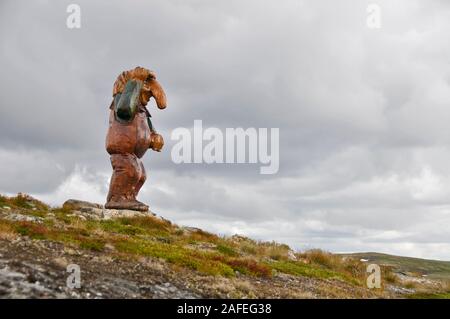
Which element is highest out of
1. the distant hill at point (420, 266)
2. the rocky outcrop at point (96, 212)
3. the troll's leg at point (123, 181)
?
the troll's leg at point (123, 181)

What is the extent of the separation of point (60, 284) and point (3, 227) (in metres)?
5.94

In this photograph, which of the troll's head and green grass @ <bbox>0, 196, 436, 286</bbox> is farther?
the troll's head

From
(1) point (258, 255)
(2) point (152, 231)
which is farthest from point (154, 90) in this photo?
(1) point (258, 255)

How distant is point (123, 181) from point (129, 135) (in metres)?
2.41

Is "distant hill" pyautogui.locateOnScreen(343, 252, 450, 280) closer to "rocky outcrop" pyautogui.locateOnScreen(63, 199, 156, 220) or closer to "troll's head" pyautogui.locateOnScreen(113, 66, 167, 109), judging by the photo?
"rocky outcrop" pyautogui.locateOnScreen(63, 199, 156, 220)

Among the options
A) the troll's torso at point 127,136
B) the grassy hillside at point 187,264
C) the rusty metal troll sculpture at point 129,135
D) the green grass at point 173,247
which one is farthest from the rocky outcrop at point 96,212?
the grassy hillside at point 187,264

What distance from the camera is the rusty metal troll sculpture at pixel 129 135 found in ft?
84.6

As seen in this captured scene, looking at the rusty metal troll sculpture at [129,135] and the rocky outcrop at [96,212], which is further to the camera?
the rusty metal troll sculpture at [129,135]

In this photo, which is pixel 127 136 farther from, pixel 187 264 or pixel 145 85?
pixel 187 264

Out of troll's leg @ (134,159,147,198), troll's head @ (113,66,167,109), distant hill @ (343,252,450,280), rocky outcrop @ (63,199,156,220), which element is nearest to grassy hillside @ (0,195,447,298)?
rocky outcrop @ (63,199,156,220)

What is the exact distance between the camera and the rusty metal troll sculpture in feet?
84.6

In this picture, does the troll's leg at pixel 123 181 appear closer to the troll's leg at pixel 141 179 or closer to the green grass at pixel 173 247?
the troll's leg at pixel 141 179

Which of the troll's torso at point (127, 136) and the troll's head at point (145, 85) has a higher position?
the troll's head at point (145, 85)
